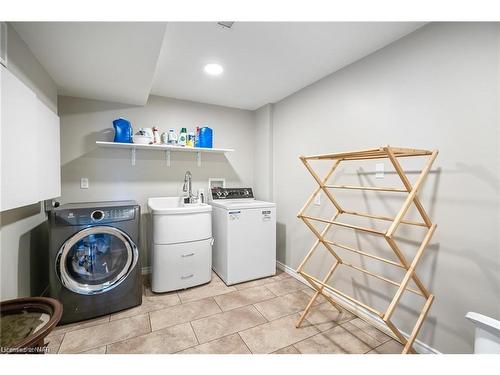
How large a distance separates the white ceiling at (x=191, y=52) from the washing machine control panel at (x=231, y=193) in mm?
1264

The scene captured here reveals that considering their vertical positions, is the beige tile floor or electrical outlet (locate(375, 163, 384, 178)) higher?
electrical outlet (locate(375, 163, 384, 178))

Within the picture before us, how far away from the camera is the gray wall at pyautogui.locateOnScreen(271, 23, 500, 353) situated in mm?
1271

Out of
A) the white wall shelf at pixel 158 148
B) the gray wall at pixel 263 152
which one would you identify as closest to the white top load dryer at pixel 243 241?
the gray wall at pixel 263 152

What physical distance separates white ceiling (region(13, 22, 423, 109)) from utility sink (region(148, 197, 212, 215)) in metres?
1.17

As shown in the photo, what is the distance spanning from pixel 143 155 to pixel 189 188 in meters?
0.68

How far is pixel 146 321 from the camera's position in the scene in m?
1.86

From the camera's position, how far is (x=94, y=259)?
196 cm

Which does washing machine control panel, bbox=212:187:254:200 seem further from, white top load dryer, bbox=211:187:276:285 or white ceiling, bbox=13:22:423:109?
white ceiling, bbox=13:22:423:109

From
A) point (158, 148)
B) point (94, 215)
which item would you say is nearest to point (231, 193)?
point (158, 148)

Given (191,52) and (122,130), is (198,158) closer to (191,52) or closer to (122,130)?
(122,130)

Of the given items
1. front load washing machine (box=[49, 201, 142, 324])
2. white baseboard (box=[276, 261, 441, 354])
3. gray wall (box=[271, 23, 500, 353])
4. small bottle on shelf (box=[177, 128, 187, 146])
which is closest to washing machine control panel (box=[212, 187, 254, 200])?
small bottle on shelf (box=[177, 128, 187, 146])

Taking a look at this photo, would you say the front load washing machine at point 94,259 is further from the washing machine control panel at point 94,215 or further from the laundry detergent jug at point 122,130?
the laundry detergent jug at point 122,130
